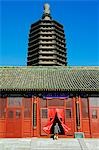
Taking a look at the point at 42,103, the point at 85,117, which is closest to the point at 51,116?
the point at 42,103

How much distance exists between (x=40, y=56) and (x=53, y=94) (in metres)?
21.1

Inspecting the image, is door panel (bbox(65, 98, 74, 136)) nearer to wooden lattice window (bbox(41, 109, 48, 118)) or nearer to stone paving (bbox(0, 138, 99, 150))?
wooden lattice window (bbox(41, 109, 48, 118))

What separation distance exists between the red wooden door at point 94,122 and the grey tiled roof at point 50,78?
197cm

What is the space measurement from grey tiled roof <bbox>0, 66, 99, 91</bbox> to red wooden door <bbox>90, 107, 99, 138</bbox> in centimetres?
197

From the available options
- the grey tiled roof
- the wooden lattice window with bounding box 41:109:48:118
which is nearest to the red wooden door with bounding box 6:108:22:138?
the wooden lattice window with bounding box 41:109:48:118

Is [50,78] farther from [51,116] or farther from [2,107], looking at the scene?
[2,107]

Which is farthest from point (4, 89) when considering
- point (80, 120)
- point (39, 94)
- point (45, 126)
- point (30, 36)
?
point (30, 36)

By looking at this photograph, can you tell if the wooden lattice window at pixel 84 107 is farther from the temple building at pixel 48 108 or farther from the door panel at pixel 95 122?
the door panel at pixel 95 122

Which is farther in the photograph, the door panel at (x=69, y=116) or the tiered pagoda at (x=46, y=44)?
the tiered pagoda at (x=46, y=44)

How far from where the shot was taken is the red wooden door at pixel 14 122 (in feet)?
78.3

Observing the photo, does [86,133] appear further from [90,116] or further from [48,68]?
[48,68]

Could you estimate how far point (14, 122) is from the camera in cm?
2411

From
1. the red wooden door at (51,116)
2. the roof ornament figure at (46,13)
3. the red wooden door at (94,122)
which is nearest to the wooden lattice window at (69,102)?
the red wooden door at (51,116)

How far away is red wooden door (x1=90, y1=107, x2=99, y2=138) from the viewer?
24.1 m
